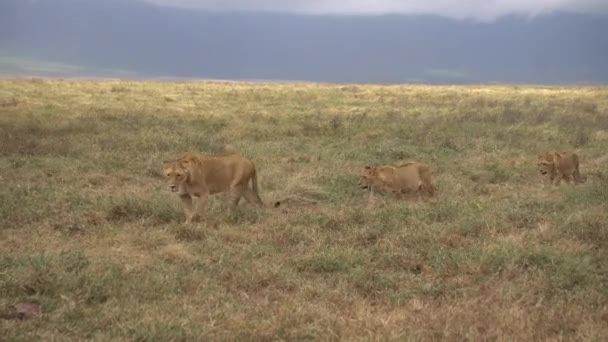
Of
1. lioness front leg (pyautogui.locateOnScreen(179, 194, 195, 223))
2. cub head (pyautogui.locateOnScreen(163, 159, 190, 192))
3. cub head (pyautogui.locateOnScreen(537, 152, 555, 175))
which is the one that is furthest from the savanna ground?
cub head (pyautogui.locateOnScreen(537, 152, 555, 175))

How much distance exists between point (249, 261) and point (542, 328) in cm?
344

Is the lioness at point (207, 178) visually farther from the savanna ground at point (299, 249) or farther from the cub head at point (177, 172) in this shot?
the savanna ground at point (299, 249)

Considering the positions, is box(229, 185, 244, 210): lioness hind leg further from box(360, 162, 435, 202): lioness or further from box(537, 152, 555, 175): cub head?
box(537, 152, 555, 175): cub head

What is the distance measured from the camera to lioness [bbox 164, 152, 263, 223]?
10.5 meters

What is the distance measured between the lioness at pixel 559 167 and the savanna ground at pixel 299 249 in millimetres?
560

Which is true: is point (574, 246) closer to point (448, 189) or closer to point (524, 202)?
point (524, 202)

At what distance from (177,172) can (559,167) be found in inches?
344

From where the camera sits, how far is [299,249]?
29.5 ft

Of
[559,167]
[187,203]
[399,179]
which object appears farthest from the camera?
[559,167]

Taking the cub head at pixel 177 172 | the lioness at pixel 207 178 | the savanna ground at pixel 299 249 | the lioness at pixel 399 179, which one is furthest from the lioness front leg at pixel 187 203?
the lioness at pixel 399 179

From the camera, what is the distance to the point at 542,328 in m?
6.06

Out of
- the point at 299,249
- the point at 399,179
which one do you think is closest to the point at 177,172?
the point at 299,249

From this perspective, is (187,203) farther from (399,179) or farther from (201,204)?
(399,179)

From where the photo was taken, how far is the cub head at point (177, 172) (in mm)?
10453
